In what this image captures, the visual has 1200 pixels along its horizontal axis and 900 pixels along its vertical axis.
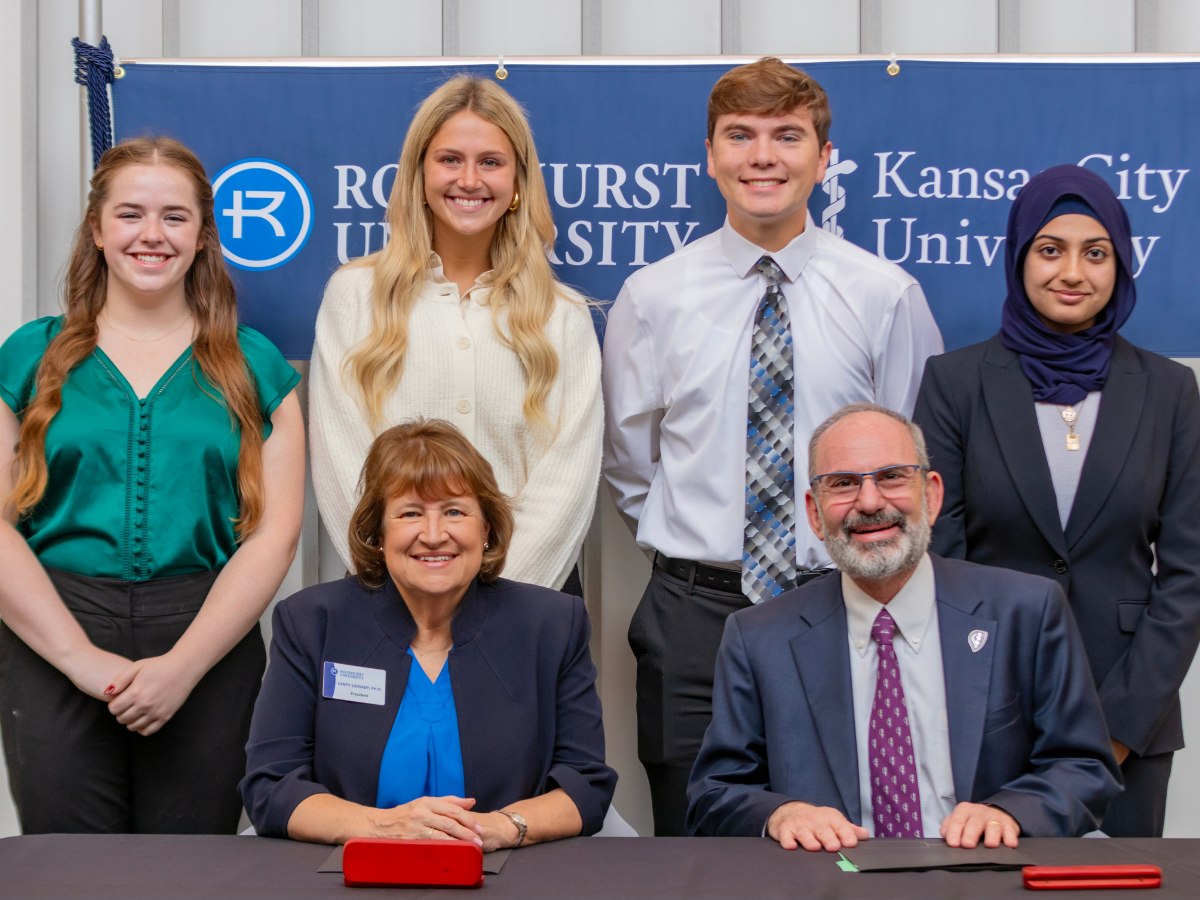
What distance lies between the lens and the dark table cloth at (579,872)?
49.4 inches

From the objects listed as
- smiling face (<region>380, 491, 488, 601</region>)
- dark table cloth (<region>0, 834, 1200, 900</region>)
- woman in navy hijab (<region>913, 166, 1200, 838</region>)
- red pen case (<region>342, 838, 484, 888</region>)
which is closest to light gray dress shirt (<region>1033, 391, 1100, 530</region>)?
woman in navy hijab (<region>913, 166, 1200, 838</region>)

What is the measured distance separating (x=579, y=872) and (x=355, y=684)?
57 centimetres

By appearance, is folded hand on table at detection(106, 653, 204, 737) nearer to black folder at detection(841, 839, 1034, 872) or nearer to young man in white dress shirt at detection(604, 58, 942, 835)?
young man in white dress shirt at detection(604, 58, 942, 835)

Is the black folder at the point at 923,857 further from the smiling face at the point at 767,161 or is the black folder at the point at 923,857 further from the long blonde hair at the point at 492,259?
the smiling face at the point at 767,161

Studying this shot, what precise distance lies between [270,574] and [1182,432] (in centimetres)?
178

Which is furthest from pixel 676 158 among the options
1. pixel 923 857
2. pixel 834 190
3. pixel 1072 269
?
pixel 923 857

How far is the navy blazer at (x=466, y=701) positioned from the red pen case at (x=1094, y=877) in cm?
67

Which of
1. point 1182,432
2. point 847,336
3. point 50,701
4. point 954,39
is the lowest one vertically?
point 50,701

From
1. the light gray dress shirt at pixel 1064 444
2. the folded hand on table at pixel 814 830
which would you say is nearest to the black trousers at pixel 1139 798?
the light gray dress shirt at pixel 1064 444

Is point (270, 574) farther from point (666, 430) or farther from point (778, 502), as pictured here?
point (778, 502)

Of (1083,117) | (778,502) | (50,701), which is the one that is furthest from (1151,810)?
(50,701)

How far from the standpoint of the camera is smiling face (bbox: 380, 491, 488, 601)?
1828 millimetres

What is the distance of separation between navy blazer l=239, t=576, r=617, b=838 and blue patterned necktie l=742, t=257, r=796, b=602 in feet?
1.98

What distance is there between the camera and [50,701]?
7.18 feet
